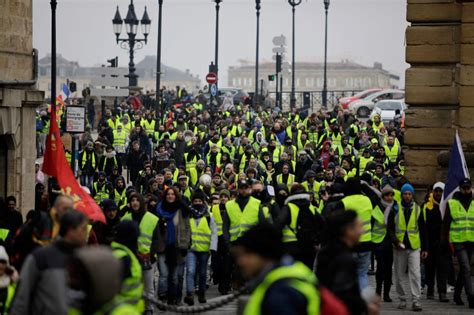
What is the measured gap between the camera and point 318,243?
19844 mm

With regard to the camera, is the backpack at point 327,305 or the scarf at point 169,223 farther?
the scarf at point 169,223

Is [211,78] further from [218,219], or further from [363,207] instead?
[363,207]

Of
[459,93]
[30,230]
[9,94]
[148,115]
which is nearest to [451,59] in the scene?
[459,93]

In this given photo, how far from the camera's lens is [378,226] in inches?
803

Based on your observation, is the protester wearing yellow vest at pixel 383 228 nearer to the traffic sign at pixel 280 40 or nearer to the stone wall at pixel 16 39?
the stone wall at pixel 16 39

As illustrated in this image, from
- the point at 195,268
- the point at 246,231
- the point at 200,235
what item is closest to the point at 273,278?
the point at 246,231

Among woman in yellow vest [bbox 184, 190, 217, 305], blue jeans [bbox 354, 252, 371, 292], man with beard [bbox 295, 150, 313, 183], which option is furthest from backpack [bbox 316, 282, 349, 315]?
man with beard [bbox 295, 150, 313, 183]

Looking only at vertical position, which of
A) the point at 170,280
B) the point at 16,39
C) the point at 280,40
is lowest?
the point at 170,280

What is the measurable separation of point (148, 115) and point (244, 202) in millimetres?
30719

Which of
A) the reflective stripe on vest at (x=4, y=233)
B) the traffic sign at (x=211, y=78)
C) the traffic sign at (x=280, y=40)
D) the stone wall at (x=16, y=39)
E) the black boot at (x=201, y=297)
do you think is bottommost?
the black boot at (x=201, y=297)

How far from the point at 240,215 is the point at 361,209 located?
5.73 feet

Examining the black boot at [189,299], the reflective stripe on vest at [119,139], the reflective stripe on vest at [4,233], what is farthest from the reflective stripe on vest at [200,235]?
the reflective stripe on vest at [119,139]

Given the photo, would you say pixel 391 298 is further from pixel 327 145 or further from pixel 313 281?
pixel 327 145

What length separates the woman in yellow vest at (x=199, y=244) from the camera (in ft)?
67.8
